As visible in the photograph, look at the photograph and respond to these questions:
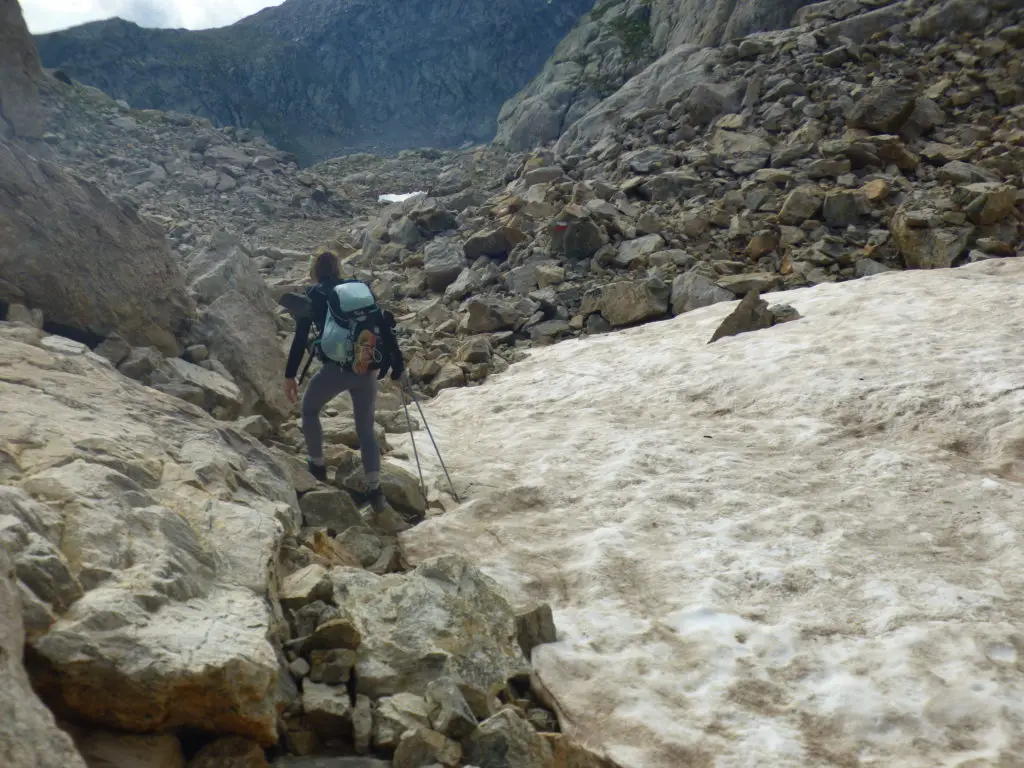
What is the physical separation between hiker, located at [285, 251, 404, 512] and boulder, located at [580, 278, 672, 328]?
786cm

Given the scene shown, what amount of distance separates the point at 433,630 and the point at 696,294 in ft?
36.4

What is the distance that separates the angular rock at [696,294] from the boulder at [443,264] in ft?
19.8

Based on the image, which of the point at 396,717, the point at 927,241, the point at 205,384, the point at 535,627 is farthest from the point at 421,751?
the point at 927,241

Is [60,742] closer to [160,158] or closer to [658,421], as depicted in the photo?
[658,421]

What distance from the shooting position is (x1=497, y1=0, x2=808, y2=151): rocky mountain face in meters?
50.4

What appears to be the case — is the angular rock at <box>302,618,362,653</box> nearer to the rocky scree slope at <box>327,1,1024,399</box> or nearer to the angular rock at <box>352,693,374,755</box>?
the angular rock at <box>352,693,374,755</box>

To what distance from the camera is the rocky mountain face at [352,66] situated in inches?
4793

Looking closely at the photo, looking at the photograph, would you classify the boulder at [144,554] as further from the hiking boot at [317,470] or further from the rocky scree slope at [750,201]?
the rocky scree slope at [750,201]

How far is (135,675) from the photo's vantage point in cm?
312

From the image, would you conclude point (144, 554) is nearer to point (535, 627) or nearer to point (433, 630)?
point (433, 630)

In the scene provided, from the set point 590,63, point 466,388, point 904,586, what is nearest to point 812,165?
point 466,388

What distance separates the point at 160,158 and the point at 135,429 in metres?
34.7

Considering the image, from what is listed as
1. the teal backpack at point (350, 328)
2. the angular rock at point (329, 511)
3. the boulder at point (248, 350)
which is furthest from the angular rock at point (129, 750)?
the boulder at point (248, 350)

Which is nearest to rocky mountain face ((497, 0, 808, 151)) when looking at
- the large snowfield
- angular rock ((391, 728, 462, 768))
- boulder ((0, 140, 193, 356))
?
→ the large snowfield
